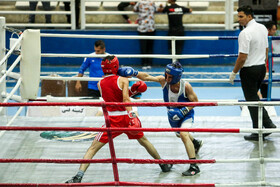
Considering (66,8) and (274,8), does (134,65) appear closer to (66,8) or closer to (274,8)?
(66,8)

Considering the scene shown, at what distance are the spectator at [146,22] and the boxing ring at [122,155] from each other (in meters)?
5.20

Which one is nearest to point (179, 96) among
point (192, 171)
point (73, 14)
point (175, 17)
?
point (192, 171)

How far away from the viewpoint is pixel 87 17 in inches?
521

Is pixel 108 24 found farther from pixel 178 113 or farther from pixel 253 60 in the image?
pixel 178 113

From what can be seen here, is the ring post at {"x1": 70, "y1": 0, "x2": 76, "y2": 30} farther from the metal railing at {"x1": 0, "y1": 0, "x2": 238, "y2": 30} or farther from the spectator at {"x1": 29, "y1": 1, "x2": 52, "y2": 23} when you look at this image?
the spectator at {"x1": 29, "y1": 1, "x2": 52, "y2": 23}

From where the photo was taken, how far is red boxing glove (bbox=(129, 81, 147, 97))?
525cm

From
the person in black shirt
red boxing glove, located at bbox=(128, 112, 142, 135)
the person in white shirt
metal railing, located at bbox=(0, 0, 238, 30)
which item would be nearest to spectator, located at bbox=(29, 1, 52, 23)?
metal railing, located at bbox=(0, 0, 238, 30)

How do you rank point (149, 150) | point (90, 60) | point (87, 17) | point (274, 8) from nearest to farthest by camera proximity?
point (149, 150) → point (90, 60) → point (274, 8) → point (87, 17)

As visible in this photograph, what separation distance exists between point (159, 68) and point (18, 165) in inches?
279

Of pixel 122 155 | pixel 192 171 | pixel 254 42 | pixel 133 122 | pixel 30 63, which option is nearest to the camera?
pixel 133 122

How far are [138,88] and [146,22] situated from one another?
674 cm

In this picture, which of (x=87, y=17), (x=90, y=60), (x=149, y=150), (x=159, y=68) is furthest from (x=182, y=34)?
(x=149, y=150)

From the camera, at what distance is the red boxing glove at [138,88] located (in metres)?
5.25

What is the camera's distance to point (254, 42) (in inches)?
227
